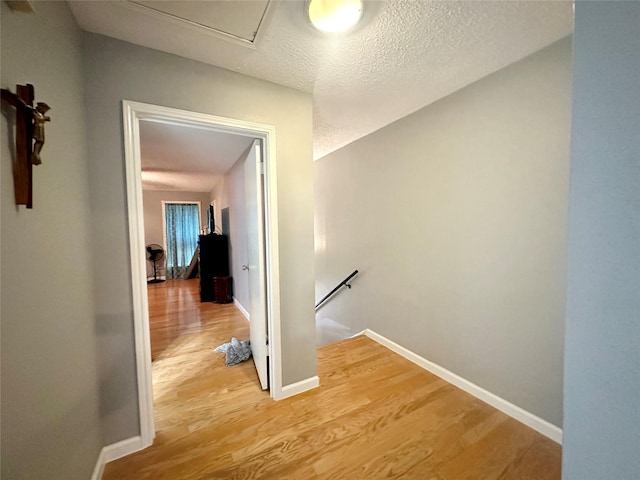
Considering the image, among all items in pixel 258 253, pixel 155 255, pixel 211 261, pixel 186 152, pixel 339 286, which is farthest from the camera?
pixel 155 255

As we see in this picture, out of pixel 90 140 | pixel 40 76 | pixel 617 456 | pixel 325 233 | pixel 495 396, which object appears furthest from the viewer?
pixel 325 233

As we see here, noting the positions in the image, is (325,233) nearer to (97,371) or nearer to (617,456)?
(97,371)

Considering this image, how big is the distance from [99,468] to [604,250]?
88.2 inches

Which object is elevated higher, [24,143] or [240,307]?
[24,143]

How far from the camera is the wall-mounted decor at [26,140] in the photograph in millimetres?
716

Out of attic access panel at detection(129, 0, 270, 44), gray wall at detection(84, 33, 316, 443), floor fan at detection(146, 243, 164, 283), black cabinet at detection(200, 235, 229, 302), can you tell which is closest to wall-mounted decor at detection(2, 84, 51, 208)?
gray wall at detection(84, 33, 316, 443)

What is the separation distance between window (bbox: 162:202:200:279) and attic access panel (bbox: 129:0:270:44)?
6252 mm

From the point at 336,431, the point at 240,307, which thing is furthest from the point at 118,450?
the point at 240,307

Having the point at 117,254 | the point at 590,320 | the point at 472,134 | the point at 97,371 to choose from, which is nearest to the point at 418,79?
the point at 472,134

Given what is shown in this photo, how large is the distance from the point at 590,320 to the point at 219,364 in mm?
2594

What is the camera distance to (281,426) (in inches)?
61.4

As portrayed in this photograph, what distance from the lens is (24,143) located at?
2.39 feet

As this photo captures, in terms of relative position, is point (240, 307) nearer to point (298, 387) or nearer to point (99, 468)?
point (298, 387)

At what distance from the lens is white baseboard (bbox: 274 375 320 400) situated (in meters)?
1.82
